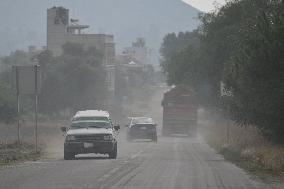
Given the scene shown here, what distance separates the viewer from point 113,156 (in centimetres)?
3531

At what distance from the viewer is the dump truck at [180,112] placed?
254ft

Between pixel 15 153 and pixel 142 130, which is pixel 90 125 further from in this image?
pixel 142 130

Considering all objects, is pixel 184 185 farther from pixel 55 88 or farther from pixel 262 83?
pixel 55 88

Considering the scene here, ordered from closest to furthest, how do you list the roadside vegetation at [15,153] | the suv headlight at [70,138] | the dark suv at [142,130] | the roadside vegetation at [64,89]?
the roadside vegetation at [15,153] < the suv headlight at [70,138] < the dark suv at [142,130] < the roadside vegetation at [64,89]

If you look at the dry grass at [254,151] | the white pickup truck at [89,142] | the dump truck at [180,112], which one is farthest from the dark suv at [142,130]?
the white pickup truck at [89,142]

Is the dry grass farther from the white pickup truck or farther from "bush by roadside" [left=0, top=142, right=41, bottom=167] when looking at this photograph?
"bush by roadside" [left=0, top=142, right=41, bottom=167]

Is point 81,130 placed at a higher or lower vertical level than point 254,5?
lower

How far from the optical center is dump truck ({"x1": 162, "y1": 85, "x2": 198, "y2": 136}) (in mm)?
77375

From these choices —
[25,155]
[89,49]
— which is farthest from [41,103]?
[25,155]

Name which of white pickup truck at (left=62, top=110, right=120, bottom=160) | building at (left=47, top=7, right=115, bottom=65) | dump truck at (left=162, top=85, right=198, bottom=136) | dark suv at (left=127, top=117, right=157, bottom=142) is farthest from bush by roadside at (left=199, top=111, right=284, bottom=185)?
building at (left=47, top=7, right=115, bottom=65)

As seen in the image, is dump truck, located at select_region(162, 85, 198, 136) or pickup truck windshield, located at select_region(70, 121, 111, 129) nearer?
pickup truck windshield, located at select_region(70, 121, 111, 129)

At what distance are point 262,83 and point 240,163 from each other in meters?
3.81

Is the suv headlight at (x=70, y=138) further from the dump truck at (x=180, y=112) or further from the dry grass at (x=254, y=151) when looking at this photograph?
the dump truck at (x=180, y=112)

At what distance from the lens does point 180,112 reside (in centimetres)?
7831
